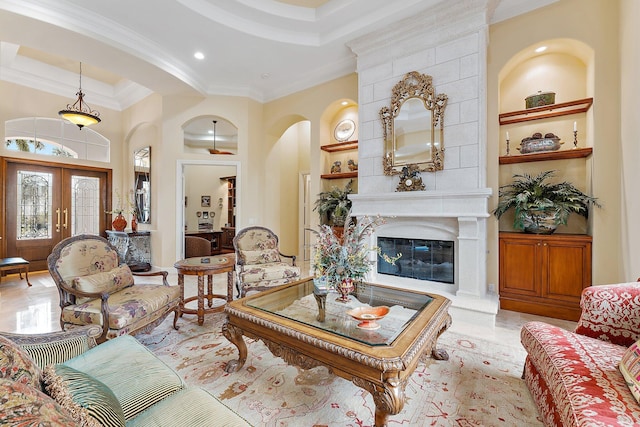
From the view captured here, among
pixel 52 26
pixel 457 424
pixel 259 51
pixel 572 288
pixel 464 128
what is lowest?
pixel 457 424

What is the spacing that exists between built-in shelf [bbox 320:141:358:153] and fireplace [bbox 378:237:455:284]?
1.96m

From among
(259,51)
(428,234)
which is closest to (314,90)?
(259,51)

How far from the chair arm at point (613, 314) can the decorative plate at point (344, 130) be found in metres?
4.29

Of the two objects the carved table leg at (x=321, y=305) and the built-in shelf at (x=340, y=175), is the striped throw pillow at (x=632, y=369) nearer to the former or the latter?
the carved table leg at (x=321, y=305)

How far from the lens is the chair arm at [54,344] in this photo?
1.25 m

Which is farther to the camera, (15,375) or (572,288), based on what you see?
(572,288)

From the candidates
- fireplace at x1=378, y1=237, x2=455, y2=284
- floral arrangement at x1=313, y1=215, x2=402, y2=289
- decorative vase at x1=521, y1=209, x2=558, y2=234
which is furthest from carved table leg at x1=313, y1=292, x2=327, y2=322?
decorative vase at x1=521, y1=209, x2=558, y2=234

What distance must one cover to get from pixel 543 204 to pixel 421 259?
1490mm

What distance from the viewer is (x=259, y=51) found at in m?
4.37

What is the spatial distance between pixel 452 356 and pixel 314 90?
4.73 meters

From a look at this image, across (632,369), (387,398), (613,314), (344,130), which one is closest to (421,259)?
(613,314)

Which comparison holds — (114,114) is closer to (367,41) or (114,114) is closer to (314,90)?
(314,90)

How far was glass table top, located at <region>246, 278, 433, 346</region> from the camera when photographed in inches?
66.7

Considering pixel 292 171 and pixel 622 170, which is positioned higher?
pixel 292 171
